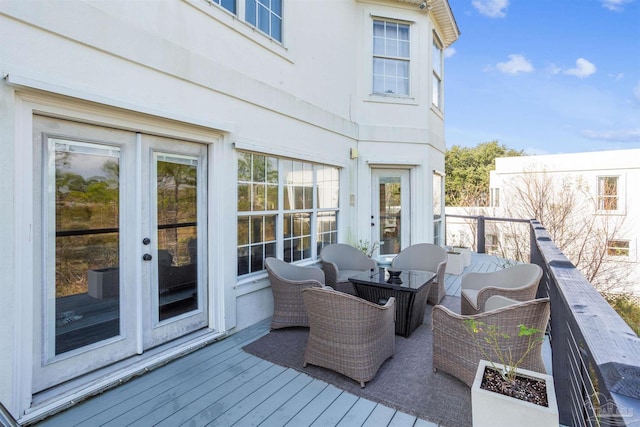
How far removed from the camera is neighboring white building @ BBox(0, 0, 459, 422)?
2393 millimetres

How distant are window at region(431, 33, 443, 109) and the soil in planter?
679 centimetres

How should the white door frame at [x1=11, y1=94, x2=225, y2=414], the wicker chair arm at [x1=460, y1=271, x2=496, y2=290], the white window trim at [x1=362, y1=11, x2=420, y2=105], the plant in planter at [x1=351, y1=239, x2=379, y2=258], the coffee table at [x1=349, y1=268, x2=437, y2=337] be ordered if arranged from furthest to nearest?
the white window trim at [x1=362, y1=11, x2=420, y2=105] < the plant in planter at [x1=351, y1=239, x2=379, y2=258] < the wicker chair arm at [x1=460, y1=271, x2=496, y2=290] < the coffee table at [x1=349, y1=268, x2=437, y2=337] < the white door frame at [x1=11, y1=94, x2=225, y2=414]

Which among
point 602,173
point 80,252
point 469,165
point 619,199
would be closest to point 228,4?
point 80,252

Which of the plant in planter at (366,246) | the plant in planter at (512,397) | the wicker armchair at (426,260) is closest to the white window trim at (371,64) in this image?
the plant in planter at (366,246)

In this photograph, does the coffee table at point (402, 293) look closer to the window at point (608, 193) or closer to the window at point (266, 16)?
the window at point (266, 16)

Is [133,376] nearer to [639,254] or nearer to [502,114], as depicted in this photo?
[639,254]

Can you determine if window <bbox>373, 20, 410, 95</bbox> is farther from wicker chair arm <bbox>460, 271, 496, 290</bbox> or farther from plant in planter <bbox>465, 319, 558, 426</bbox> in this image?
plant in planter <bbox>465, 319, 558, 426</bbox>

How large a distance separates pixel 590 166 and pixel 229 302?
50.1ft

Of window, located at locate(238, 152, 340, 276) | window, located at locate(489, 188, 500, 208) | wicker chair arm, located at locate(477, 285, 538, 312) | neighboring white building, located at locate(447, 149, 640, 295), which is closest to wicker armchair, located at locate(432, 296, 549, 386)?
wicker chair arm, located at locate(477, 285, 538, 312)

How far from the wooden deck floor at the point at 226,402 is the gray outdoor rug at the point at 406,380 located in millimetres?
93

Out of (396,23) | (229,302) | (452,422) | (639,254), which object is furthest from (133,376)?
(639,254)

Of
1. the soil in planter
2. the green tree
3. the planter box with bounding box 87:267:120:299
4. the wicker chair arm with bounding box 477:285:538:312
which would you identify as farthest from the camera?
the green tree

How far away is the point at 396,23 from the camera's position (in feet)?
22.6

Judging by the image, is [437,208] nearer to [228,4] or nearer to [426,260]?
[426,260]
